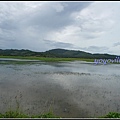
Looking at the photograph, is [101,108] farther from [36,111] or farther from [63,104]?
[36,111]

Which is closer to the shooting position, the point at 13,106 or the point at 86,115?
the point at 86,115

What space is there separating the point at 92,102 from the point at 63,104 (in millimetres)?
2491

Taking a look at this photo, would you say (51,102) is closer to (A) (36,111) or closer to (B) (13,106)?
(A) (36,111)

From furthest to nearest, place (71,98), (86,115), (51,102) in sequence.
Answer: (71,98) < (51,102) < (86,115)

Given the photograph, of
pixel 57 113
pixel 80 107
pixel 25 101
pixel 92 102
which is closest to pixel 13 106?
pixel 25 101

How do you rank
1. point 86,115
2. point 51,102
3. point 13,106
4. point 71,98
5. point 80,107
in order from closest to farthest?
point 86,115 < point 13,106 < point 80,107 < point 51,102 < point 71,98

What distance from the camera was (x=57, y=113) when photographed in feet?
28.4

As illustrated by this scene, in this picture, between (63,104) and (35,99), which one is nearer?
(63,104)

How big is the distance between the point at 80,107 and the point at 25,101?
13.5 ft

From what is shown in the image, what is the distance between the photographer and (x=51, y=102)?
35.0 ft

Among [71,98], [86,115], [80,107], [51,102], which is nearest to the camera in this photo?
[86,115]

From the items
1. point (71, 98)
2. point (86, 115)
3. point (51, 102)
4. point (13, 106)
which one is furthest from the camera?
point (71, 98)

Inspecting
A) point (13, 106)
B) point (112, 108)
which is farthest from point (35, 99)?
point (112, 108)

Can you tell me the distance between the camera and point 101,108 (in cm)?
997
